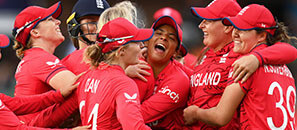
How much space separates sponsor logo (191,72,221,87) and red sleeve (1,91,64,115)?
1093 millimetres

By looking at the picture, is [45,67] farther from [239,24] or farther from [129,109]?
[239,24]

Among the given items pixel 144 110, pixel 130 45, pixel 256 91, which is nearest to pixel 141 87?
pixel 144 110

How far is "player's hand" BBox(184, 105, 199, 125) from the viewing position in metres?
3.14

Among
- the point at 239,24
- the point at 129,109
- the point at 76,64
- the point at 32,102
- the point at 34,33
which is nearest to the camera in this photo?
the point at 129,109

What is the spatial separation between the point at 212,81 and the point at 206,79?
0.06m

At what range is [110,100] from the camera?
270cm

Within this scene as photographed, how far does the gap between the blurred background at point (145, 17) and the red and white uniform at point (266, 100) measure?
526 cm

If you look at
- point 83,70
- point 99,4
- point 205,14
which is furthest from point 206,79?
point 99,4

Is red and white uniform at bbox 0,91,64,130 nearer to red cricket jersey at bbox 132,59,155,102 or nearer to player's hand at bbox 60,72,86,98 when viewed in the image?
player's hand at bbox 60,72,86,98

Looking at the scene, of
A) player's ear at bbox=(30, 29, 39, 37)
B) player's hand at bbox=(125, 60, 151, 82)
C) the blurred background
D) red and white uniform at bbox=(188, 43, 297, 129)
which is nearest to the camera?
red and white uniform at bbox=(188, 43, 297, 129)

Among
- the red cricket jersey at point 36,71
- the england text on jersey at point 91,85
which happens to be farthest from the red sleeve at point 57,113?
the england text on jersey at point 91,85

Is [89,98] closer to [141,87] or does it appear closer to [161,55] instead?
[141,87]

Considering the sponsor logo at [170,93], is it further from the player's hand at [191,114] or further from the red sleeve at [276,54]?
the red sleeve at [276,54]

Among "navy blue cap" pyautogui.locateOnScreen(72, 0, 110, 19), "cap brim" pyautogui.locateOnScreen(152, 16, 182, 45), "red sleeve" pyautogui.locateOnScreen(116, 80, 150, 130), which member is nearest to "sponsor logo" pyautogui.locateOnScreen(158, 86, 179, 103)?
"cap brim" pyautogui.locateOnScreen(152, 16, 182, 45)
